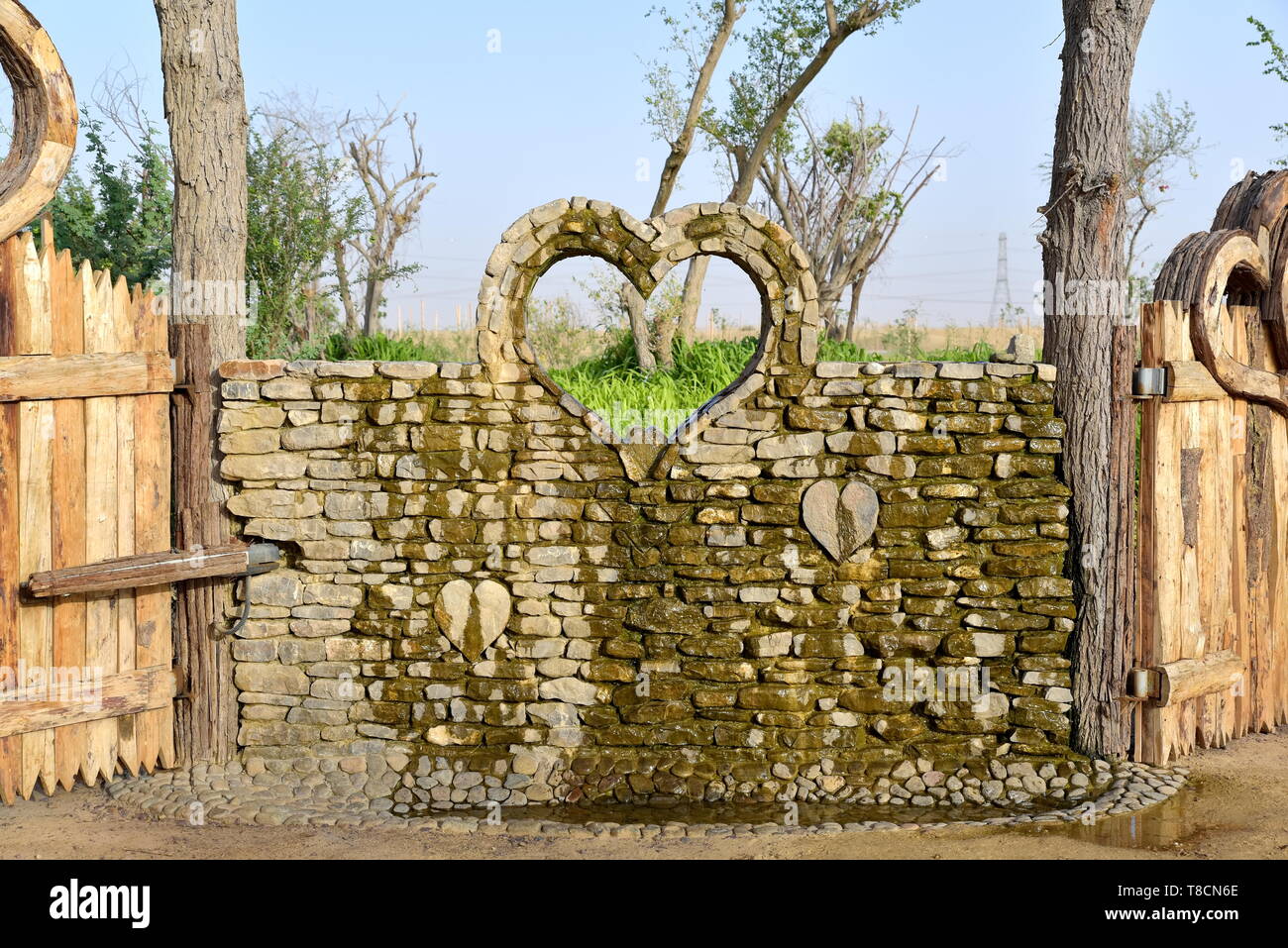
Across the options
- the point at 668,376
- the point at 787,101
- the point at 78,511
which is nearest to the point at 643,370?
the point at 668,376

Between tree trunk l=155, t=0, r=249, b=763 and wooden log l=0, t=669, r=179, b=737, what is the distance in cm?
18

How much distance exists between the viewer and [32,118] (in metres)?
5.75

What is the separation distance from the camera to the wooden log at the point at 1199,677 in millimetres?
6312

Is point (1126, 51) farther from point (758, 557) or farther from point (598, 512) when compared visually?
point (598, 512)

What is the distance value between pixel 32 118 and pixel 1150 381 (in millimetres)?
6260

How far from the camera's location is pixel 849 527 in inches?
241

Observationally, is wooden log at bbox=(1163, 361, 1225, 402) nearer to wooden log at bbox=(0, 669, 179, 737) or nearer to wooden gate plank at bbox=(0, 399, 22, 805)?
wooden log at bbox=(0, 669, 179, 737)

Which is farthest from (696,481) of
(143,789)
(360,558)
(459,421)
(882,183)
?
(882,183)

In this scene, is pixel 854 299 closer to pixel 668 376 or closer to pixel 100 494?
pixel 668 376

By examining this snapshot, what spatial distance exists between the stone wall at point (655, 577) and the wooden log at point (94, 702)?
2.46ft

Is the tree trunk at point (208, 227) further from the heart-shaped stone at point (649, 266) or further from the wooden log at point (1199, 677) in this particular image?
the wooden log at point (1199, 677)

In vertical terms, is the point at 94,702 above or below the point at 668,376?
below

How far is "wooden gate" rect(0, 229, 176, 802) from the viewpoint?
561 cm
